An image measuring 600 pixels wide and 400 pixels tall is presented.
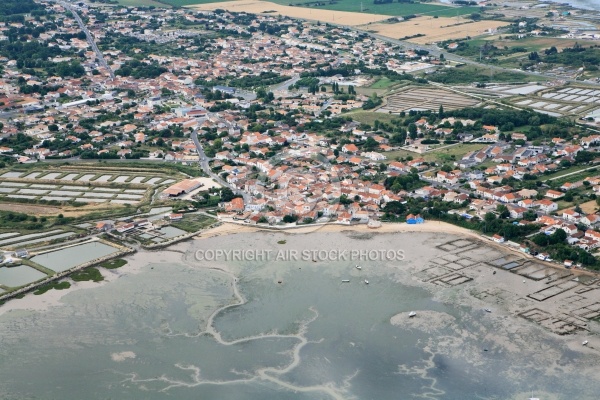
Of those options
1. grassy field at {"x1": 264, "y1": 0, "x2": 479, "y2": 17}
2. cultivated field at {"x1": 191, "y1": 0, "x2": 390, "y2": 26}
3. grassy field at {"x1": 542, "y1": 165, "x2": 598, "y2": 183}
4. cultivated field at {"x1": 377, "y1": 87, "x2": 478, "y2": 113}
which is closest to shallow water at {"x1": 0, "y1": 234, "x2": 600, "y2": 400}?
grassy field at {"x1": 542, "y1": 165, "x2": 598, "y2": 183}

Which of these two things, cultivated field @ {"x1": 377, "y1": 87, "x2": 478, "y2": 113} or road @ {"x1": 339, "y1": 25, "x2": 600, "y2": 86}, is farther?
road @ {"x1": 339, "y1": 25, "x2": 600, "y2": 86}

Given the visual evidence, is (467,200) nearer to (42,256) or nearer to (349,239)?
(349,239)

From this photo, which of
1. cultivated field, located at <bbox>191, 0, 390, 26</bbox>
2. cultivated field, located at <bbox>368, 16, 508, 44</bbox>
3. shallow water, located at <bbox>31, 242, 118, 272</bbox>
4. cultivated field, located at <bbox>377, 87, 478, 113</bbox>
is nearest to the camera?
shallow water, located at <bbox>31, 242, 118, 272</bbox>

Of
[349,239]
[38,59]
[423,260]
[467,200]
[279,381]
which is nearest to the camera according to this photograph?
[279,381]

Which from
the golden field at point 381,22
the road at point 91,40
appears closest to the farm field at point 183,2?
the golden field at point 381,22

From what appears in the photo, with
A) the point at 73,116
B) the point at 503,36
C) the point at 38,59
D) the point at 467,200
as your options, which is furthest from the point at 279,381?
the point at 503,36

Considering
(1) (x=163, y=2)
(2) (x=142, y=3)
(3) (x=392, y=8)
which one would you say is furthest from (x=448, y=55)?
(2) (x=142, y=3)

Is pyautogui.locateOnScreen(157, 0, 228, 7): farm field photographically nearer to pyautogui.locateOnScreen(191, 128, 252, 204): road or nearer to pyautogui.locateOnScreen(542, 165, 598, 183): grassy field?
pyautogui.locateOnScreen(191, 128, 252, 204): road
